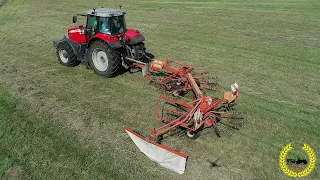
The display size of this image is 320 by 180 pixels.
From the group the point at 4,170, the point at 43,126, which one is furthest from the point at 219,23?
the point at 4,170

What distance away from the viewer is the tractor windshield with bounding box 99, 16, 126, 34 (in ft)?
27.6

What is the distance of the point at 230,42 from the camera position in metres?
13.0

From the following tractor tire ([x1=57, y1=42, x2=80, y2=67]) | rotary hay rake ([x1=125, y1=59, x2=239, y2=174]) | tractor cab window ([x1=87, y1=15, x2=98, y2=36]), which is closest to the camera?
rotary hay rake ([x1=125, y1=59, x2=239, y2=174])

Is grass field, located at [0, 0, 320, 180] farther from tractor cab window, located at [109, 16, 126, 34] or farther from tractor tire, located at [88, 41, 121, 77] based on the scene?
tractor cab window, located at [109, 16, 126, 34]

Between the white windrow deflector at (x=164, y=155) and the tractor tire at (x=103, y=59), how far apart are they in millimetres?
3355

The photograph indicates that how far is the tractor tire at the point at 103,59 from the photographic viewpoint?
322 inches

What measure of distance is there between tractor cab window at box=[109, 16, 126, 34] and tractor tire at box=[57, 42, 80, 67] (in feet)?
5.92

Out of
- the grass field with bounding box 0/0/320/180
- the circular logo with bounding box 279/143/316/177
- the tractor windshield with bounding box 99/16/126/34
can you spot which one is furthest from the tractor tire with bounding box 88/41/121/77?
the circular logo with bounding box 279/143/316/177

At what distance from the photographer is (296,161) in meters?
5.46

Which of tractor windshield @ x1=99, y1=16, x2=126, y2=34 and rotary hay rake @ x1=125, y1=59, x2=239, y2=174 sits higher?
tractor windshield @ x1=99, y1=16, x2=126, y2=34

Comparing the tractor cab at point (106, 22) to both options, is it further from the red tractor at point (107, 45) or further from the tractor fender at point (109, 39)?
the tractor fender at point (109, 39)

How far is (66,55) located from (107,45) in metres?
2.21

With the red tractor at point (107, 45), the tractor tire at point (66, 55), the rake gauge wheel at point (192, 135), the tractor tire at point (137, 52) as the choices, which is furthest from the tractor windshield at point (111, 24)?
the rake gauge wheel at point (192, 135)

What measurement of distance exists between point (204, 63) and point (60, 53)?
540 centimetres
